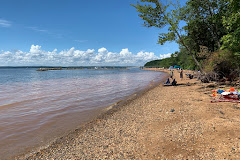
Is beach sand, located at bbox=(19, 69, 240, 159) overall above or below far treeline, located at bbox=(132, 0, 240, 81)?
below

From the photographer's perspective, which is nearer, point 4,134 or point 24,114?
point 4,134

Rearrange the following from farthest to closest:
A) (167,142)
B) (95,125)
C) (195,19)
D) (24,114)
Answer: (195,19) → (24,114) → (95,125) → (167,142)

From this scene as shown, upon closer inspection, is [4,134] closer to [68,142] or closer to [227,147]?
[68,142]

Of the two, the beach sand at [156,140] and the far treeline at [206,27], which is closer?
the beach sand at [156,140]

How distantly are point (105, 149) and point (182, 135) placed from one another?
10.8 feet

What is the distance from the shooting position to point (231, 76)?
18188 millimetres

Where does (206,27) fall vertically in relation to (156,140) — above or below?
above

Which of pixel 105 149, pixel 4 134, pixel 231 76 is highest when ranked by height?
pixel 231 76

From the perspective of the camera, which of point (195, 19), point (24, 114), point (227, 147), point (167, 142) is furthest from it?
point (195, 19)

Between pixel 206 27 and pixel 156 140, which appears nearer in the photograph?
pixel 156 140

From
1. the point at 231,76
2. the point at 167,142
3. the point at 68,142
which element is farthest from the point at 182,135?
the point at 231,76

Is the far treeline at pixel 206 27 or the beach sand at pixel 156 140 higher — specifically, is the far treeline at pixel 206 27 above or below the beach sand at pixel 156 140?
above

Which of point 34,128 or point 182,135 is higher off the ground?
point 182,135

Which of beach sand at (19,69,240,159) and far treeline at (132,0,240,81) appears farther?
far treeline at (132,0,240,81)
